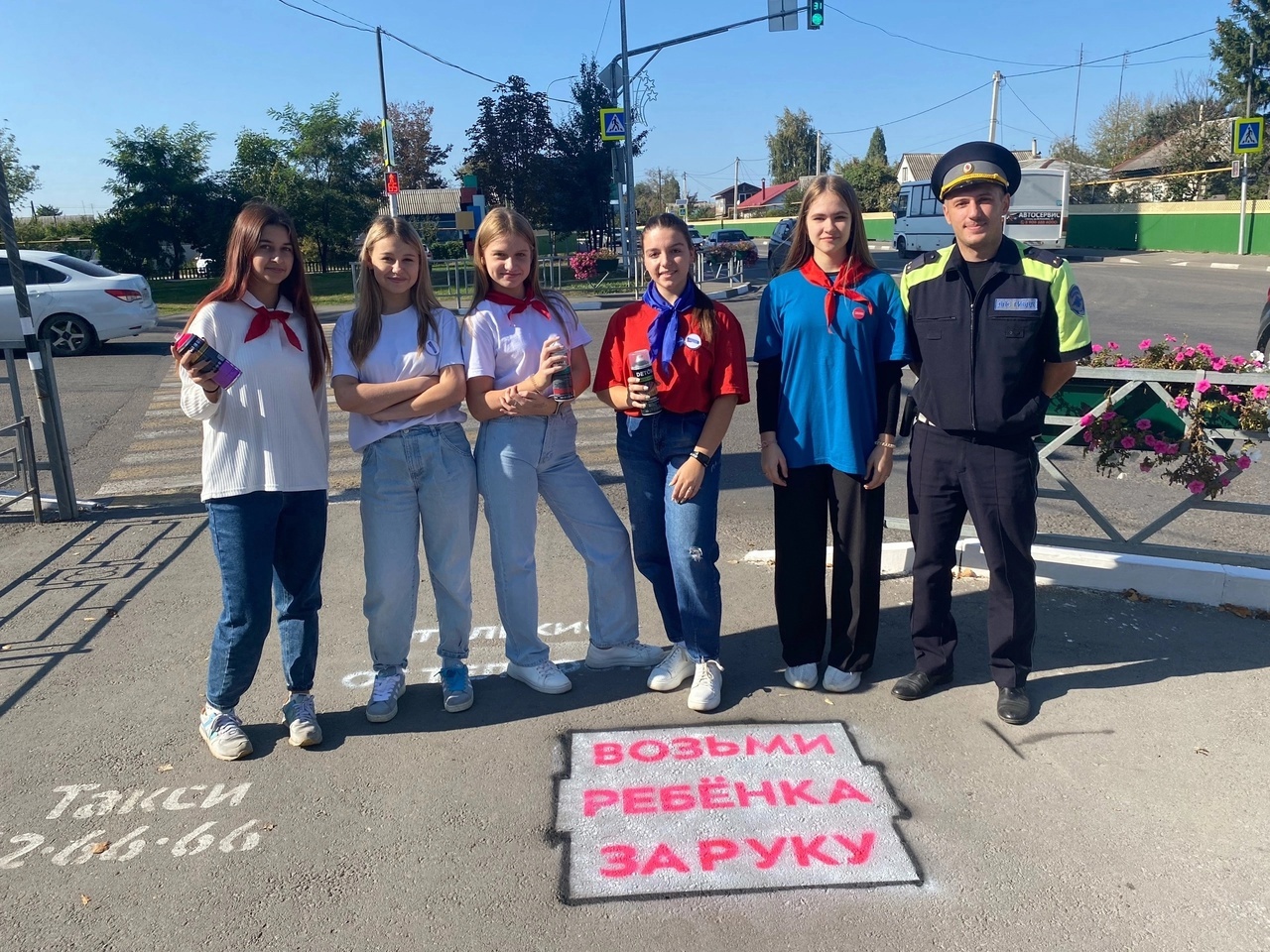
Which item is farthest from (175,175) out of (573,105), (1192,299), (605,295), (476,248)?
(476,248)

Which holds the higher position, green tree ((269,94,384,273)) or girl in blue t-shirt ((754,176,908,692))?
green tree ((269,94,384,273))

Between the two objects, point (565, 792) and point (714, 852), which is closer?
point (714, 852)

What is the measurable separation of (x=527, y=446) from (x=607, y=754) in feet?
3.92

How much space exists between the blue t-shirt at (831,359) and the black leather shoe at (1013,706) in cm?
104

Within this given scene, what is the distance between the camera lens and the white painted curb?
4574 millimetres

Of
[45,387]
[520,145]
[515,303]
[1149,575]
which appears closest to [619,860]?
[515,303]

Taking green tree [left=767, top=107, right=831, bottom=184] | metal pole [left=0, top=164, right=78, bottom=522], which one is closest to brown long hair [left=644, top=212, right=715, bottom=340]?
metal pole [left=0, top=164, right=78, bottom=522]

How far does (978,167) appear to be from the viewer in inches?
135

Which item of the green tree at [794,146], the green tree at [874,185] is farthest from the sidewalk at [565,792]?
the green tree at [794,146]

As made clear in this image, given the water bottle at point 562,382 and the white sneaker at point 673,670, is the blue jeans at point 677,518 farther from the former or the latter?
the water bottle at point 562,382

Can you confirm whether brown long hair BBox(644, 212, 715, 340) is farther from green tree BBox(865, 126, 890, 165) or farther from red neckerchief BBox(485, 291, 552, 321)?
green tree BBox(865, 126, 890, 165)

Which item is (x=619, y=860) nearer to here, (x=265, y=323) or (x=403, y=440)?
(x=403, y=440)

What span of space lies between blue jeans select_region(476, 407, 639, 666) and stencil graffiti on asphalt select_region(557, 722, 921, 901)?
0.59 meters

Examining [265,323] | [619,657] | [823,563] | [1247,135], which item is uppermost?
[1247,135]
